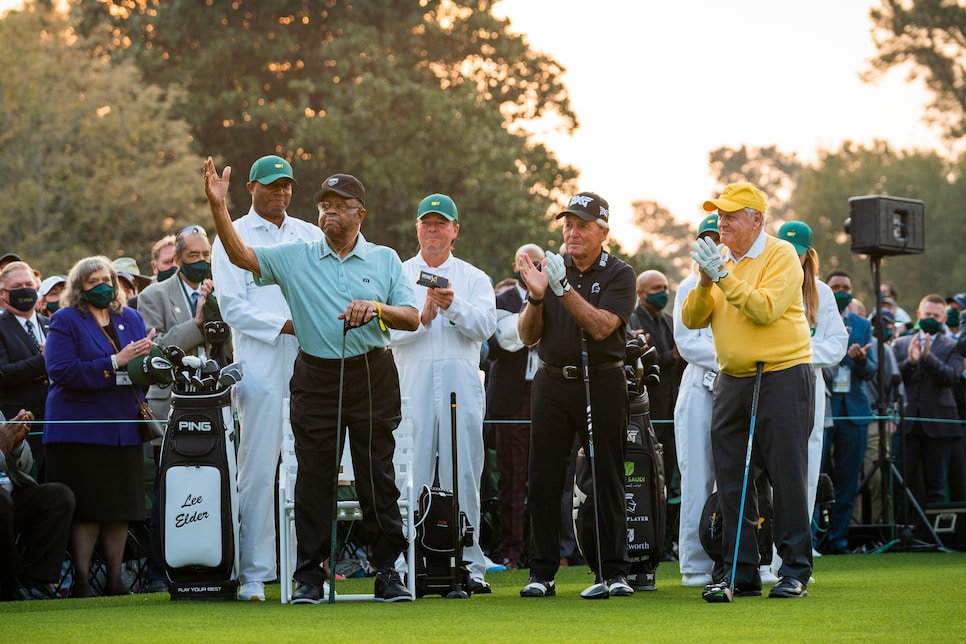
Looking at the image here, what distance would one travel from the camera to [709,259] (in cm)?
695

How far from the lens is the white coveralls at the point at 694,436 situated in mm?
8523

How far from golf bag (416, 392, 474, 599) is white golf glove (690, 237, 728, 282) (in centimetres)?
155

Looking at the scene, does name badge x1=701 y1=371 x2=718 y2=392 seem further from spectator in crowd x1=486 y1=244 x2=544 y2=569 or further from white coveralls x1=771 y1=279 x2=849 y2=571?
spectator in crowd x1=486 y1=244 x2=544 y2=569

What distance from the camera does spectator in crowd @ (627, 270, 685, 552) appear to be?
1114 cm

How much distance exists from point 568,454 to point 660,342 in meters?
3.62

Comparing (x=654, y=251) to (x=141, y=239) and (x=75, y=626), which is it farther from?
(x=75, y=626)

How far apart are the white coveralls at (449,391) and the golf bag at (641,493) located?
0.61 m

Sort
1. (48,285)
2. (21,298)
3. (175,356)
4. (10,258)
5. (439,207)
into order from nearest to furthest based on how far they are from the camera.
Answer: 1. (175,356)
2. (439,207)
3. (21,298)
4. (10,258)
5. (48,285)

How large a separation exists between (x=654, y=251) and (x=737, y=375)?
7611 centimetres

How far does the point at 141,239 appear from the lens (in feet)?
110

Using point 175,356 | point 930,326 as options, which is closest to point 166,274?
A: point 175,356

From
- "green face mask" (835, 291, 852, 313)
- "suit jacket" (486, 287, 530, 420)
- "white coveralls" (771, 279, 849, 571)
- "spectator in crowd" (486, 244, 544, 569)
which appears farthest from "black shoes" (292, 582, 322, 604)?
"green face mask" (835, 291, 852, 313)

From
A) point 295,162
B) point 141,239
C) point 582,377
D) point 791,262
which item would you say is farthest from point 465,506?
point 141,239

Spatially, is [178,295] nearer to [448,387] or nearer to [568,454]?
[448,387]
